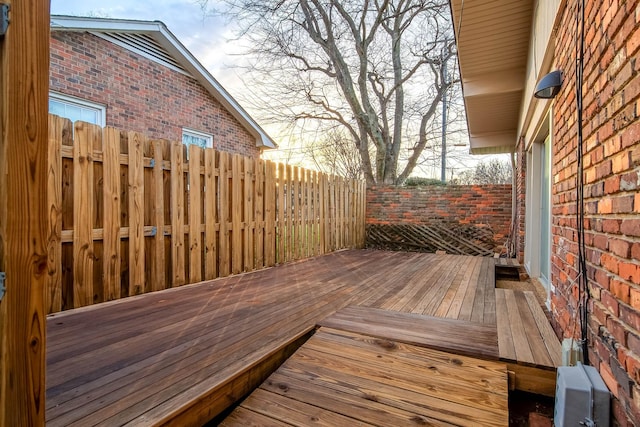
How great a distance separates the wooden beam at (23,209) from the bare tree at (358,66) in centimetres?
1112

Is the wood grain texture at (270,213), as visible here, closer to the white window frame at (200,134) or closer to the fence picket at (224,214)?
the fence picket at (224,214)

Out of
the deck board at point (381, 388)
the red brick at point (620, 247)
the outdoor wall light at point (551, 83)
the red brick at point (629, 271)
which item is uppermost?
the outdoor wall light at point (551, 83)

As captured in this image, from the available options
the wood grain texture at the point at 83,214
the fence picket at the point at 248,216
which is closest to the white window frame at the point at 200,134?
the fence picket at the point at 248,216

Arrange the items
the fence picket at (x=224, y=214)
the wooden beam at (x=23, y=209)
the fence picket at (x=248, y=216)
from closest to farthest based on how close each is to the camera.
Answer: the wooden beam at (x=23, y=209)
the fence picket at (x=224, y=214)
the fence picket at (x=248, y=216)

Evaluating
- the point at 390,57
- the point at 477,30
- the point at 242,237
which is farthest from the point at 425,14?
the point at 242,237

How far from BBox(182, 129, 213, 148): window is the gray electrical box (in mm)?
6992

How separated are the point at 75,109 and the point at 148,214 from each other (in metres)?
3.49

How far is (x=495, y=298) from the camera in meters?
3.23

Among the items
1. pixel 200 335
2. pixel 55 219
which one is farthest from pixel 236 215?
pixel 200 335

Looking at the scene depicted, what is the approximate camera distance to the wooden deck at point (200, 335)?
1418 millimetres

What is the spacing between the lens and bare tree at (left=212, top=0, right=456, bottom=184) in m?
11.1

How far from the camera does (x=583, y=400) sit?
134cm

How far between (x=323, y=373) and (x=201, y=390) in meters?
0.60

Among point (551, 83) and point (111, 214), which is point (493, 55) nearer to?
point (551, 83)
